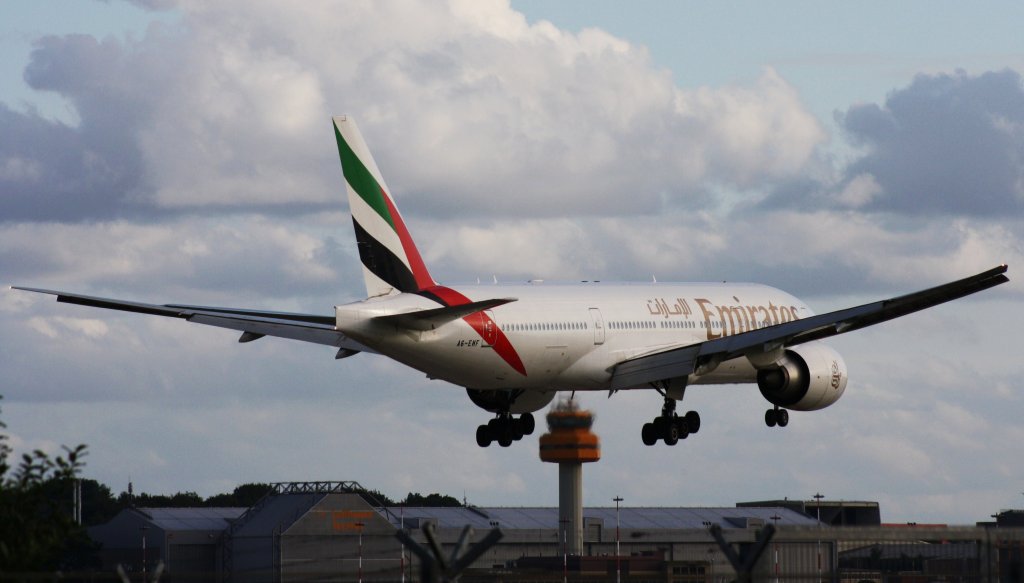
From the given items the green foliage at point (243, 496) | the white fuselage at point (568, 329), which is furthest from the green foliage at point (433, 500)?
the white fuselage at point (568, 329)

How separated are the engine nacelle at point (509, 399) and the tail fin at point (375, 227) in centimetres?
831

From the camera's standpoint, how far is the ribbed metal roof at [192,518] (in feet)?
376

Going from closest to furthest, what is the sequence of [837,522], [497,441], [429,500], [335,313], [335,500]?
[335,313], [497,441], [335,500], [837,522], [429,500]

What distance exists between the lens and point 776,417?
6700cm

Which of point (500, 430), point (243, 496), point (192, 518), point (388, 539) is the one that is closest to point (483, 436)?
point (500, 430)

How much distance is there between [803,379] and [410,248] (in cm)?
1555

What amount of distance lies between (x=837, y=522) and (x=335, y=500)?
149 ft

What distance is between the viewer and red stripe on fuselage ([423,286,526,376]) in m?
57.2

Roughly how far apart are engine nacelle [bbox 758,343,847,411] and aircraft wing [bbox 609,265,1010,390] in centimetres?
276

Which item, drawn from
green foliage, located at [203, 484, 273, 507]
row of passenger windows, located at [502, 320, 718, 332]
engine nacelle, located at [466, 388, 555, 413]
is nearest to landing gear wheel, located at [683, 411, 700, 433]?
row of passenger windows, located at [502, 320, 718, 332]

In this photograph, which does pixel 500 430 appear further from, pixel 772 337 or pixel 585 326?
pixel 772 337

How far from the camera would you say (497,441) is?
6731cm

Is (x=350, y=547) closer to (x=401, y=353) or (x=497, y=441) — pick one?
(x=497, y=441)

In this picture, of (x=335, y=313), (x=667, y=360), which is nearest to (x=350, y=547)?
(x=667, y=360)
